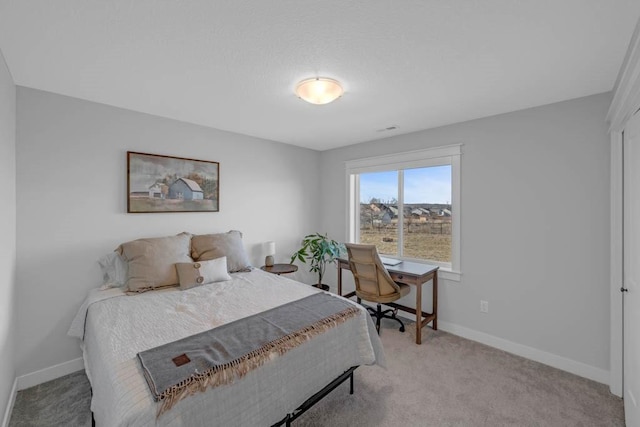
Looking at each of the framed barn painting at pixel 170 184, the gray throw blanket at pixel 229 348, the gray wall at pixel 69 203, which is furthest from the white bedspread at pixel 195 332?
the framed barn painting at pixel 170 184

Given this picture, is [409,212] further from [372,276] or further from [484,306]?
[484,306]

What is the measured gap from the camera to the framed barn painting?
2812 mm

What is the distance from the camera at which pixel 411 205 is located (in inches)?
148

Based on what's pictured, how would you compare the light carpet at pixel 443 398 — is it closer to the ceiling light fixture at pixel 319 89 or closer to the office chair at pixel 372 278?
the office chair at pixel 372 278

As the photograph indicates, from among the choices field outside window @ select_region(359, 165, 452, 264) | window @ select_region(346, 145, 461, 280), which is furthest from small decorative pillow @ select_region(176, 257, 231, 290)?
field outside window @ select_region(359, 165, 452, 264)

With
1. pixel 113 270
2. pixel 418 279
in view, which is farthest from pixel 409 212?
pixel 113 270

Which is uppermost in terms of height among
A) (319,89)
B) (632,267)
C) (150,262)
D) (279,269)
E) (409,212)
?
(319,89)

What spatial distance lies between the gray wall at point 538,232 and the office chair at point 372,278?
0.70 m

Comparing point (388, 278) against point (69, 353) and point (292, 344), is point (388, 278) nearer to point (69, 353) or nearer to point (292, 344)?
point (292, 344)

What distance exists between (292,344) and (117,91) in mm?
2440

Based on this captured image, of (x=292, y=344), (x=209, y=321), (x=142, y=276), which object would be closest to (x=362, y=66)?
(x=292, y=344)

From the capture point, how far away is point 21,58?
181 centimetres

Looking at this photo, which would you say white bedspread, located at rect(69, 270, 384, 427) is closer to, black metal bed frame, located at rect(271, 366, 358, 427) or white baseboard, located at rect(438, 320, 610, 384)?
black metal bed frame, located at rect(271, 366, 358, 427)

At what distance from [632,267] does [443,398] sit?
1542 mm
